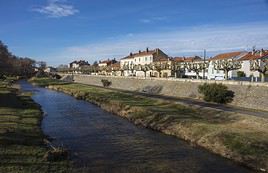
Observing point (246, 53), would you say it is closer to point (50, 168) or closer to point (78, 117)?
point (78, 117)

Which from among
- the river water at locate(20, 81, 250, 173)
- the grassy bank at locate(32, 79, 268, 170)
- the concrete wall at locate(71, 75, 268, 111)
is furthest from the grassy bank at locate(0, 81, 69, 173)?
the concrete wall at locate(71, 75, 268, 111)

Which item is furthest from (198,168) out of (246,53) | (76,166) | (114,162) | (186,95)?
(246,53)

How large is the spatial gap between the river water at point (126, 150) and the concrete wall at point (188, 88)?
18932mm

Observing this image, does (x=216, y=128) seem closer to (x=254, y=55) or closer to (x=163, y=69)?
(x=254, y=55)

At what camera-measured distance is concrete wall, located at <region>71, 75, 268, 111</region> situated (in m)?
41.2

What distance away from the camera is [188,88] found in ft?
186

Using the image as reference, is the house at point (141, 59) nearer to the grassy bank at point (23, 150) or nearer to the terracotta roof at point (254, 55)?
the terracotta roof at point (254, 55)

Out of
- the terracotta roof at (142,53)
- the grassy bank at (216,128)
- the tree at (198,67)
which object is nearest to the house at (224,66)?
the tree at (198,67)

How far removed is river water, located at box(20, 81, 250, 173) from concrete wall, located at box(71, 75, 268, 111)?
62.1ft

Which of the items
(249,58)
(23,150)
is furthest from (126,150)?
(249,58)

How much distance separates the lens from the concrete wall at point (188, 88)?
4122 cm

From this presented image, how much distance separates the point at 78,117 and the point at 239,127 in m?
17.3

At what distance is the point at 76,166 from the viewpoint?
54.5 feet

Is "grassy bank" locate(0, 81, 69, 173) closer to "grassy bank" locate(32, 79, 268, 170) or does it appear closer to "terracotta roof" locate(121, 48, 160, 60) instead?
"grassy bank" locate(32, 79, 268, 170)
